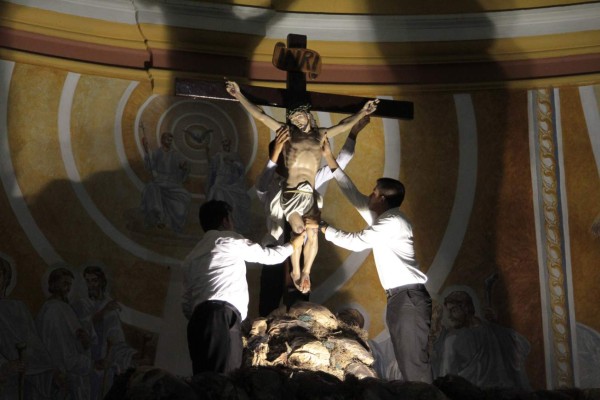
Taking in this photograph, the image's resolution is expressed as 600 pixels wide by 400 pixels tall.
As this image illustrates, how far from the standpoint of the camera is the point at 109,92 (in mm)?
11094

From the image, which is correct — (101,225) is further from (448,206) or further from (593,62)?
(593,62)

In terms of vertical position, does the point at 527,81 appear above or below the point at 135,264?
above

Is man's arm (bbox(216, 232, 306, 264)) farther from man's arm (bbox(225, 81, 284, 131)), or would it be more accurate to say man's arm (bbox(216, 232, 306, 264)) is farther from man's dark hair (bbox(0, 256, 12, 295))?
man's dark hair (bbox(0, 256, 12, 295))

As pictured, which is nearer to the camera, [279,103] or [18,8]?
[279,103]

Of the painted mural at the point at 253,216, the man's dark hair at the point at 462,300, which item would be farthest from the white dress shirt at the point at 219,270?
the man's dark hair at the point at 462,300

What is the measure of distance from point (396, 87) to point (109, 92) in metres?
2.65

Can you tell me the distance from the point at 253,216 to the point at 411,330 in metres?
2.99

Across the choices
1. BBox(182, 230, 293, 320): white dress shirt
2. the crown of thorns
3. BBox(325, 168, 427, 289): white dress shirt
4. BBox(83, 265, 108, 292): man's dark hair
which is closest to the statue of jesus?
the crown of thorns

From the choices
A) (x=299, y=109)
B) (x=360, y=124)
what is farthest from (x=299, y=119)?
(x=360, y=124)

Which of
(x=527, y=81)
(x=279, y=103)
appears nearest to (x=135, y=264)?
(x=279, y=103)

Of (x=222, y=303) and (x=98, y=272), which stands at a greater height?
(x=98, y=272)

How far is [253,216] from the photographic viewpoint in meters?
11.0

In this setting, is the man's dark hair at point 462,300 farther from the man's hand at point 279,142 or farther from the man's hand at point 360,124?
the man's hand at point 279,142

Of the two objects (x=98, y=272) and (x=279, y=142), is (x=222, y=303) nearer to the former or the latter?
(x=279, y=142)
